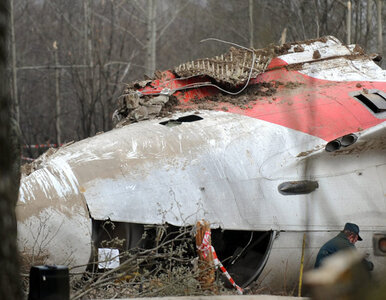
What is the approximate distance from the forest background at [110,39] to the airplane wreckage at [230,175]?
1173 cm

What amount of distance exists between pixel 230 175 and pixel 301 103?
165 centimetres

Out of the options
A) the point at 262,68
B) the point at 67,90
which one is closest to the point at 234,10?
the point at 67,90

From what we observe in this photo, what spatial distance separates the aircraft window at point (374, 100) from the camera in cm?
823

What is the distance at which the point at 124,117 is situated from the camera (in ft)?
28.7

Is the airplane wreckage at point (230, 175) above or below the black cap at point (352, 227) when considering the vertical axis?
above

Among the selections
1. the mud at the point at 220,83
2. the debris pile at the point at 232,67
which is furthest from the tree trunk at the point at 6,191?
the debris pile at the point at 232,67

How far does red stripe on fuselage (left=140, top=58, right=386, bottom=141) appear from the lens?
795cm

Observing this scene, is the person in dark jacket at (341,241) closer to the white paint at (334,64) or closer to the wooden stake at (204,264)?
the wooden stake at (204,264)

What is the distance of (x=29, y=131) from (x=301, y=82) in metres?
20.0

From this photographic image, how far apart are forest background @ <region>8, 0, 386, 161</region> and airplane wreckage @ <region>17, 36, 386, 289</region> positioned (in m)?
11.7

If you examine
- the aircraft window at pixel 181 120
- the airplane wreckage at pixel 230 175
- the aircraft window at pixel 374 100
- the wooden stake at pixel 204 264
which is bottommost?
the wooden stake at pixel 204 264

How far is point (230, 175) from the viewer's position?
7250mm

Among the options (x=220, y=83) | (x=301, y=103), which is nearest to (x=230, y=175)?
(x=301, y=103)

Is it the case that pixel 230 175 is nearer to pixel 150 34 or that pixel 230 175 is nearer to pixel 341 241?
pixel 341 241
